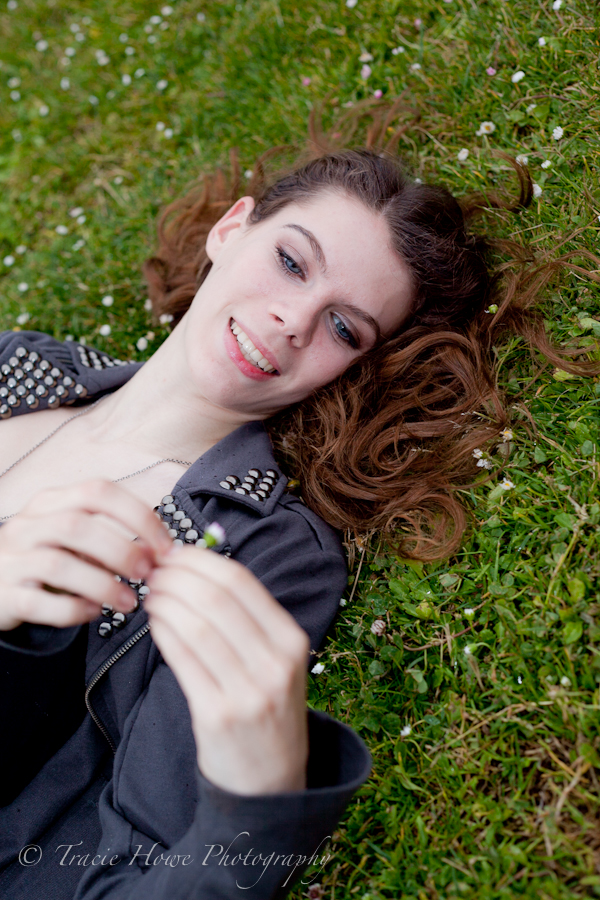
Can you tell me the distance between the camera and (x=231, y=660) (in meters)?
1.42

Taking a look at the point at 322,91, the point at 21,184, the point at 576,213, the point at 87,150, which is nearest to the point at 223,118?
the point at 322,91

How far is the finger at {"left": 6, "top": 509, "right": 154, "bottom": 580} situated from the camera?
1.54m

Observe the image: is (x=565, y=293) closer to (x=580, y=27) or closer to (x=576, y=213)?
(x=576, y=213)

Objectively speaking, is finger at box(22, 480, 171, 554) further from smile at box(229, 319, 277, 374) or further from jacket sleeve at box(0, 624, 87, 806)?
smile at box(229, 319, 277, 374)

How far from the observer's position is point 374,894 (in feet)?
6.52

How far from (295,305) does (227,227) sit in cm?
85

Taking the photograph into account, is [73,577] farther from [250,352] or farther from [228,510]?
[250,352]

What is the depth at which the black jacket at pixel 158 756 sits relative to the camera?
1591mm

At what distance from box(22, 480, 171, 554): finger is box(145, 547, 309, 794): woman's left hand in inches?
2.8

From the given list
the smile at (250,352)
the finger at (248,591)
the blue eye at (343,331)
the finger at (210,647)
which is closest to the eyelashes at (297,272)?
the blue eye at (343,331)

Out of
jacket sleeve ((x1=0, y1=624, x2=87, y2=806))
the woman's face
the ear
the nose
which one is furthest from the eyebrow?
jacket sleeve ((x1=0, y1=624, x2=87, y2=806))

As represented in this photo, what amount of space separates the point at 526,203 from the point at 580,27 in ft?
2.94

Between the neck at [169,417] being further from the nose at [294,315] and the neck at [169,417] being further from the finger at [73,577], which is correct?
the finger at [73,577]

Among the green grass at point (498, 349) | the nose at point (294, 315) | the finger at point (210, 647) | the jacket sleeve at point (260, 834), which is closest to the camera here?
the finger at point (210, 647)
